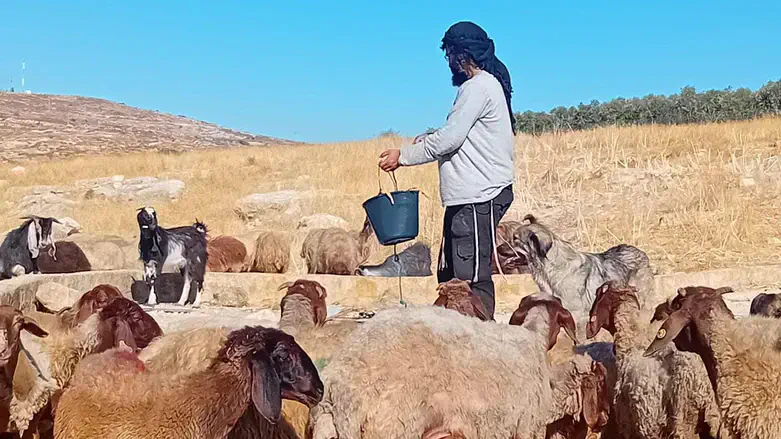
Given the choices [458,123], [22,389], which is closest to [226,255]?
[458,123]

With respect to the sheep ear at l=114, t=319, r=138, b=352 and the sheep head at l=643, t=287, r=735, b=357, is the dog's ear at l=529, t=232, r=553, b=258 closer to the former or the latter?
the sheep head at l=643, t=287, r=735, b=357

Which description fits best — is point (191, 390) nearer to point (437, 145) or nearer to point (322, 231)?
point (437, 145)

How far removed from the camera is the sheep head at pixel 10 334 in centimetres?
450

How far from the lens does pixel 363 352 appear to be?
3908 mm

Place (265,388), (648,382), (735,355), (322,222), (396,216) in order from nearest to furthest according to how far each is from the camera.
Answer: (265,388), (735,355), (648,382), (396,216), (322,222)

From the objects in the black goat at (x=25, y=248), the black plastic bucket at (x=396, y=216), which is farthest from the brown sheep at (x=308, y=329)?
the black goat at (x=25, y=248)

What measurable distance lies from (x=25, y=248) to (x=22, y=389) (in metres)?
7.58

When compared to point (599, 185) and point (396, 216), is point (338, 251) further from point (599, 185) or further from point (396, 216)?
point (396, 216)

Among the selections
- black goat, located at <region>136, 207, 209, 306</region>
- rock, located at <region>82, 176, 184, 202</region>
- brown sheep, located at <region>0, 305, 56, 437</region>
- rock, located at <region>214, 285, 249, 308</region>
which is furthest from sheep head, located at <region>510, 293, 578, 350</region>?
rock, located at <region>82, 176, 184, 202</region>

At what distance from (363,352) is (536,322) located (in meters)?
1.83

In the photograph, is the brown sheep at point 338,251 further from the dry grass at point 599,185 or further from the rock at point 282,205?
the rock at point 282,205

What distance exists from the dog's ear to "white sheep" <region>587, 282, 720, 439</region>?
109 inches

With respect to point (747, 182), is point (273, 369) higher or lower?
lower

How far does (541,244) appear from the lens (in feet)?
28.2
